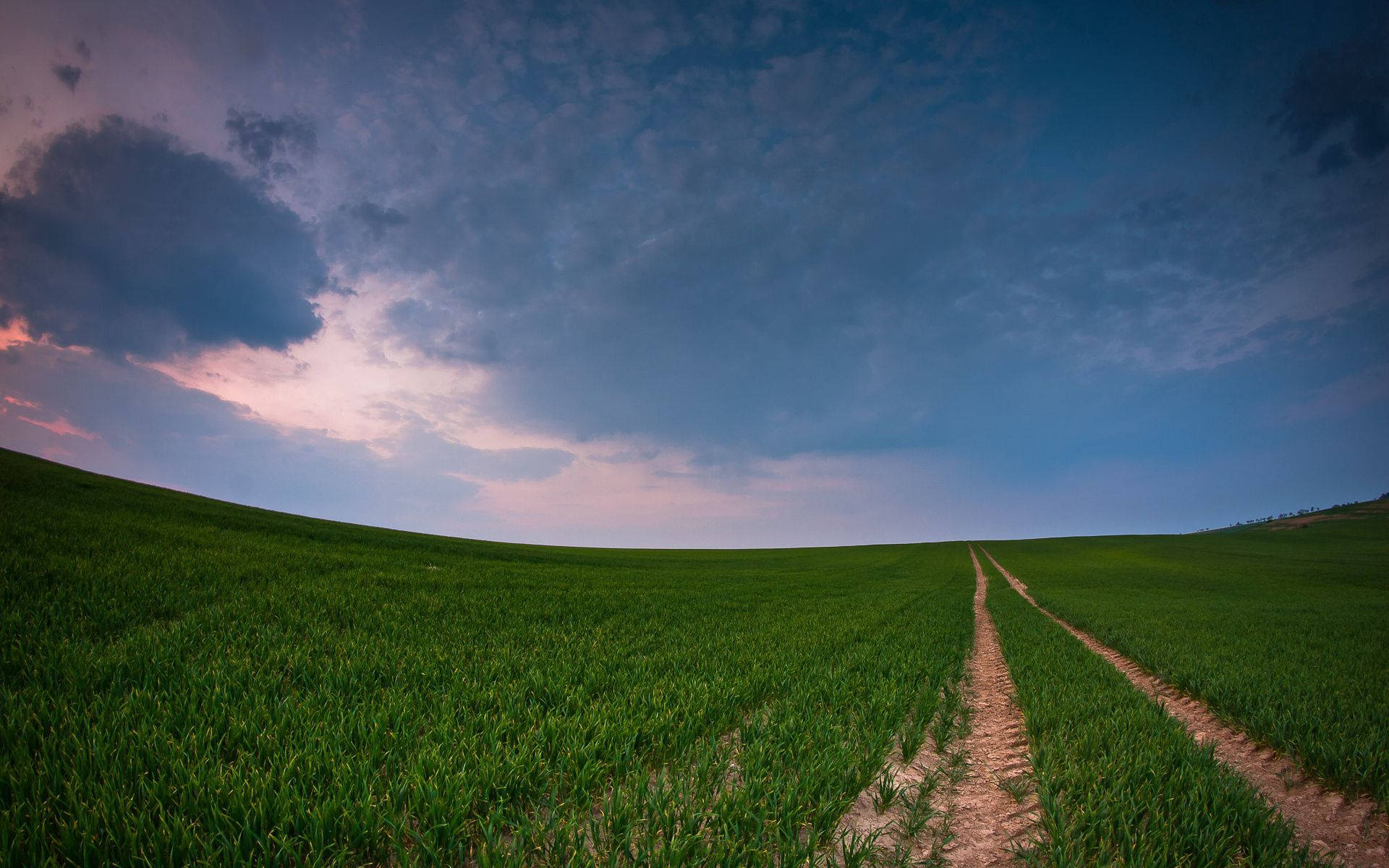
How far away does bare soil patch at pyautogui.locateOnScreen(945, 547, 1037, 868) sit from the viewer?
10.9 feet

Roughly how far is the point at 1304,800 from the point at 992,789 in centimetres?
314

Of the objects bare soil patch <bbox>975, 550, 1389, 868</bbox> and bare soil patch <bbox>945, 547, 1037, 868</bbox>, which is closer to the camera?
bare soil patch <bbox>945, 547, 1037, 868</bbox>

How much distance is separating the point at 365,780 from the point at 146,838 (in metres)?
0.93

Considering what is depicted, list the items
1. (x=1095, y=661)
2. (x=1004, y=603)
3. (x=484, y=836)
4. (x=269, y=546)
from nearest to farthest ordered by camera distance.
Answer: (x=484, y=836) < (x=1095, y=661) < (x=269, y=546) < (x=1004, y=603)

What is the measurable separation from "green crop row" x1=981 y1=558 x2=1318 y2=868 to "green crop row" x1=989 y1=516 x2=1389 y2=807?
140cm

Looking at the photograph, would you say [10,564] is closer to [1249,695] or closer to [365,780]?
[365,780]

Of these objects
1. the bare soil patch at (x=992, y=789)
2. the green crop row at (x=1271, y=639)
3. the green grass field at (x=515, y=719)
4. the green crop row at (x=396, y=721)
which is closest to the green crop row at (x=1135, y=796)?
the green grass field at (x=515, y=719)

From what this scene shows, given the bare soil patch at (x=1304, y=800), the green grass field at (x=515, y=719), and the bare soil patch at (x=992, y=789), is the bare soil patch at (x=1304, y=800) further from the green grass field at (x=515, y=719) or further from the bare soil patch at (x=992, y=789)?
the bare soil patch at (x=992, y=789)

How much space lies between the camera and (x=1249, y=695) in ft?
21.9

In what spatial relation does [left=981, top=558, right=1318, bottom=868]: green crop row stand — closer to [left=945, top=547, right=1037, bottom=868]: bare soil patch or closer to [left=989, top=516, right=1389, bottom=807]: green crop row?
[left=945, top=547, right=1037, bottom=868]: bare soil patch

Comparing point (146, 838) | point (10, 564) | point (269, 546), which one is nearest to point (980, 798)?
point (146, 838)

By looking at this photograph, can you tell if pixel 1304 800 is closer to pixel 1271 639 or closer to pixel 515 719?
pixel 515 719

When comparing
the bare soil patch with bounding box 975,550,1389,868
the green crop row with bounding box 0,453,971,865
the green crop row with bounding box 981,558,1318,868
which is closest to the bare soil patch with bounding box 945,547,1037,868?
the green crop row with bounding box 981,558,1318,868

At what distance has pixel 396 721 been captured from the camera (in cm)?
394
